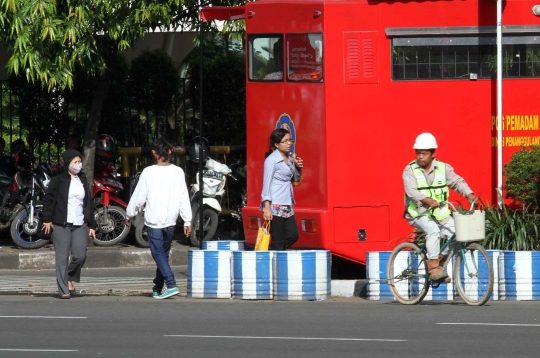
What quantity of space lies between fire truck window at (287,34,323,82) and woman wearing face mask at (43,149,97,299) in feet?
8.34

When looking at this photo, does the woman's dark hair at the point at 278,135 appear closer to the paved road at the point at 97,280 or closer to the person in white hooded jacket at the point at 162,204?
the person in white hooded jacket at the point at 162,204

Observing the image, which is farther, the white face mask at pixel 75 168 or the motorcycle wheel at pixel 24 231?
the motorcycle wheel at pixel 24 231

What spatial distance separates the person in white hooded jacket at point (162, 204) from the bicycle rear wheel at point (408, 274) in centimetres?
212

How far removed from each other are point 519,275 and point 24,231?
759cm

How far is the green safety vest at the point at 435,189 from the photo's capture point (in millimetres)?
11711

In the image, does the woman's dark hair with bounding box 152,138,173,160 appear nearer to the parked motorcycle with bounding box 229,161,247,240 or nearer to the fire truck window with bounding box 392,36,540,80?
the fire truck window with bounding box 392,36,540,80

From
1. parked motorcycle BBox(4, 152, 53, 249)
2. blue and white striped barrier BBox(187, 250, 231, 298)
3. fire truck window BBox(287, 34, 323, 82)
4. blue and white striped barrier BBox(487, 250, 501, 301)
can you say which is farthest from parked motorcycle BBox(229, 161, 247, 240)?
blue and white striped barrier BBox(487, 250, 501, 301)

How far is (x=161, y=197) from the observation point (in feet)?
41.1

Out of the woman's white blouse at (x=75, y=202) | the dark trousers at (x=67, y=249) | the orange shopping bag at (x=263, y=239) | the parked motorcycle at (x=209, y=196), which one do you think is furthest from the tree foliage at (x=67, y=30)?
the orange shopping bag at (x=263, y=239)

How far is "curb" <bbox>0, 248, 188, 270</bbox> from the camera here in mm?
16406

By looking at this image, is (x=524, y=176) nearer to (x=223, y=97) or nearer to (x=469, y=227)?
(x=469, y=227)

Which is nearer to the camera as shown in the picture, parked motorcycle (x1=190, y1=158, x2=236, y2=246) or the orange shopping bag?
the orange shopping bag

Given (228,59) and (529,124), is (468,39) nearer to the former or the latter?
(529,124)

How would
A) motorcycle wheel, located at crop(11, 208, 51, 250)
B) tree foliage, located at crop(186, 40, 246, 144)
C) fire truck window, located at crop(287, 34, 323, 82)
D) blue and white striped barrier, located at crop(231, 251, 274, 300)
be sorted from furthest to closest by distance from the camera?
tree foliage, located at crop(186, 40, 246, 144), motorcycle wheel, located at crop(11, 208, 51, 250), fire truck window, located at crop(287, 34, 323, 82), blue and white striped barrier, located at crop(231, 251, 274, 300)
